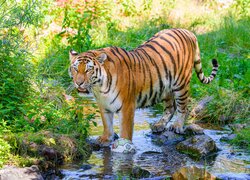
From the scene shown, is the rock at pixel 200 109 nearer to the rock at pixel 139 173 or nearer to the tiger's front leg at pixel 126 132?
the tiger's front leg at pixel 126 132

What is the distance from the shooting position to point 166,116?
28.5 ft

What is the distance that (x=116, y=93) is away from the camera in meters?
7.41

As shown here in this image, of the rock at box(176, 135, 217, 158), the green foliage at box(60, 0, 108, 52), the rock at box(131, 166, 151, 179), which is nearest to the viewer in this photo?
the rock at box(131, 166, 151, 179)

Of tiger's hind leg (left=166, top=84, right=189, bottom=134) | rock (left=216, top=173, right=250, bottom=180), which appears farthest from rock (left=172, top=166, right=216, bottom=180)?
tiger's hind leg (left=166, top=84, right=189, bottom=134)

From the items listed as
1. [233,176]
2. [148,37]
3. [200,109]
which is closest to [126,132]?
[233,176]

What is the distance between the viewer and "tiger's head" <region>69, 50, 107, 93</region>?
23.6ft

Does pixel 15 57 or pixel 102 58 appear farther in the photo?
pixel 15 57

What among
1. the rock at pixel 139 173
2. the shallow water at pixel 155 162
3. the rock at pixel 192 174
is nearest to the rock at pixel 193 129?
the shallow water at pixel 155 162

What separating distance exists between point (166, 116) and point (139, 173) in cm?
221

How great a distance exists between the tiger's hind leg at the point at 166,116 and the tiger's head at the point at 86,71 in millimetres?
1564

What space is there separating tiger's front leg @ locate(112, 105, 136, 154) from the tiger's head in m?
0.51

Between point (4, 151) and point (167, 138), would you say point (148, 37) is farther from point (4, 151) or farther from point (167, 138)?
point (4, 151)

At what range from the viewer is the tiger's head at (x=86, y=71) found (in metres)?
7.20

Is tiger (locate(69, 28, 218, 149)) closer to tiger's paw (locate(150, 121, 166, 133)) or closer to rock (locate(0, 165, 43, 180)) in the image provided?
tiger's paw (locate(150, 121, 166, 133))
